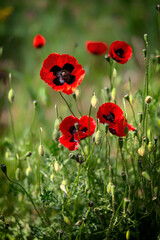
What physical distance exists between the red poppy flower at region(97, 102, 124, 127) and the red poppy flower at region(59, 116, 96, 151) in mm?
49

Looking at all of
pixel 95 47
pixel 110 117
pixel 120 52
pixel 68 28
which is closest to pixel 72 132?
pixel 110 117

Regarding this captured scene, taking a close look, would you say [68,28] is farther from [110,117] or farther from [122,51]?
[110,117]

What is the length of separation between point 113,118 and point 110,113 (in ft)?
0.07

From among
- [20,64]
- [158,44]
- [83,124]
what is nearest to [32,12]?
[20,64]

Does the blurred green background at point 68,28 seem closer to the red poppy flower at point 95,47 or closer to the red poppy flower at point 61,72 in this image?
the red poppy flower at point 95,47

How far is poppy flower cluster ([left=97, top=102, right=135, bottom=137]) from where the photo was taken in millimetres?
1056

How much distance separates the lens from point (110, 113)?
1.10 m

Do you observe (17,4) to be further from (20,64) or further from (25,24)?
(20,64)

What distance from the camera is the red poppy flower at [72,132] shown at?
109 centimetres

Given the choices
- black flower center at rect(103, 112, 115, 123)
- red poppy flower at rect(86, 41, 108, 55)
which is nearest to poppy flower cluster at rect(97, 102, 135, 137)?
black flower center at rect(103, 112, 115, 123)

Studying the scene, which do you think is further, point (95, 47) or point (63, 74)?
point (95, 47)

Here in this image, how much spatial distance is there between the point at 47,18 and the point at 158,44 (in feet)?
3.92

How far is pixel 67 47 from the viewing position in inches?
124

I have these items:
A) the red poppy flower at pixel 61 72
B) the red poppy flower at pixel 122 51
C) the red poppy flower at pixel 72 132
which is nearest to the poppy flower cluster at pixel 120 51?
the red poppy flower at pixel 122 51
